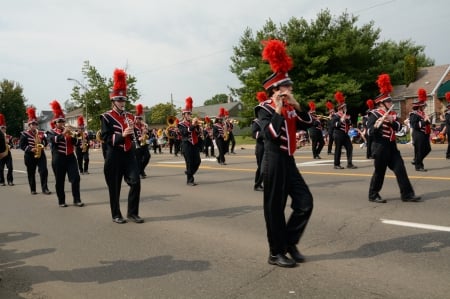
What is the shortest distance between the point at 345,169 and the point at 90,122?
3999cm

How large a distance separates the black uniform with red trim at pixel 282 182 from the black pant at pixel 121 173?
335 centimetres

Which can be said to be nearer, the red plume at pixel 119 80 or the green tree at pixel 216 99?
the red plume at pixel 119 80

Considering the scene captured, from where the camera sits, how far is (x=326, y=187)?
1020 cm

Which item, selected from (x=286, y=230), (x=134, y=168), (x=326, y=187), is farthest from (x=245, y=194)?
(x=286, y=230)

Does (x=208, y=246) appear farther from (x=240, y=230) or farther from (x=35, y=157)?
(x=35, y=157)

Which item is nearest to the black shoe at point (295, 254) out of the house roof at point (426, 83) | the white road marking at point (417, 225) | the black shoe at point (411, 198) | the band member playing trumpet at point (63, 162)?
the white road marking at point (417, 225)

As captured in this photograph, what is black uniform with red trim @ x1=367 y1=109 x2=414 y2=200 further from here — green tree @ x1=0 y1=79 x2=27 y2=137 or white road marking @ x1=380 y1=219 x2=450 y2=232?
green tree @ x1=0 y1=79 x2=27 y2=137

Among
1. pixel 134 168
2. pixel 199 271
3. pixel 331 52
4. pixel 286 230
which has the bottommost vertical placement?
pixel 199 271

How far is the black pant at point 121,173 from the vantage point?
25.2 feet

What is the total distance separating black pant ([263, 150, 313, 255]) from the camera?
16.0 ft

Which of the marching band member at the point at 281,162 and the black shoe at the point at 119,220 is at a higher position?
the marching band member at the point at 281,162

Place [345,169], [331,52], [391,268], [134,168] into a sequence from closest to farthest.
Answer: [391,268] < [134,168] < [345,169] < [331,52]

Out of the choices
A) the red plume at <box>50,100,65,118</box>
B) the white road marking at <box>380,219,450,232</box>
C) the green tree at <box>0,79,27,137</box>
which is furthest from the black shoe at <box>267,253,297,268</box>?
the green tree at <box>0,79,27,137</box>

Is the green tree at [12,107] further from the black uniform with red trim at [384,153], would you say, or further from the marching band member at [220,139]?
the black uniform with red trim at [384,153]
